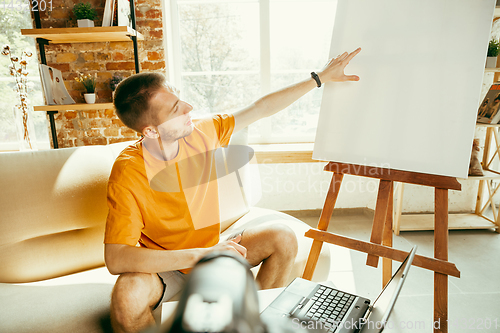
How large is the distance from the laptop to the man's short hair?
30.9 inches

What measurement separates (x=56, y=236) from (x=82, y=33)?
57.4 inches

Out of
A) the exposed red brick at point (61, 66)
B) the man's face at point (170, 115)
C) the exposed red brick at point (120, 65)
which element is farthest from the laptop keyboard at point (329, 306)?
the exposed red brick at point (61, 66)

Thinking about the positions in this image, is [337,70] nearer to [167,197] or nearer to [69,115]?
[167,197]

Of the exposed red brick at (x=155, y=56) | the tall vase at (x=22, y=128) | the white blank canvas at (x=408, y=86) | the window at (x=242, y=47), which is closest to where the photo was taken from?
the white blank canvas at (x=408, y=86)

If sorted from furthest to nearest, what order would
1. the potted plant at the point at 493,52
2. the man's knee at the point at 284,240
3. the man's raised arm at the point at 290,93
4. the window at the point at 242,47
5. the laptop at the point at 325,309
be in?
the window at the point at 242,47 < the potted plant at the point at 493,52 < the man's raised arm at the point at 290,93 < the man's knee at the point at 284,240 < the laptop at the point at 325,309

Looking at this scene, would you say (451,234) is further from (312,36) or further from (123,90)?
(123,90)

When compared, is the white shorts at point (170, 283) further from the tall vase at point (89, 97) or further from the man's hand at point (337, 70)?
the tall vase at point (89, 97)

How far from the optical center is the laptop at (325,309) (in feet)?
2.31

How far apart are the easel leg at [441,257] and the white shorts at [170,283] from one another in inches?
35.6

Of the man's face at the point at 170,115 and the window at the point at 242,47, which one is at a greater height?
the window at the point at 242,47

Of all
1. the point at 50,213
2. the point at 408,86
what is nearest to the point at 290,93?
the point at 408,86

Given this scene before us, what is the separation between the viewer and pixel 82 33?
79.1 inches

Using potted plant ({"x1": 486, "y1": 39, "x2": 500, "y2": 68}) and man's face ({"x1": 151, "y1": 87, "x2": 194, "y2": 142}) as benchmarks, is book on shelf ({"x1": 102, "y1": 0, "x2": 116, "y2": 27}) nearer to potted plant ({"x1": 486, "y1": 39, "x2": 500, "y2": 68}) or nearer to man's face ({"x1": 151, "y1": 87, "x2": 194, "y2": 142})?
man's face ({"x1": 151, "y1": 87, "x2": 194, "y2": 142})

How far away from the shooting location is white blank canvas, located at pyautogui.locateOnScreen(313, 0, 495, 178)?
1.05 m
